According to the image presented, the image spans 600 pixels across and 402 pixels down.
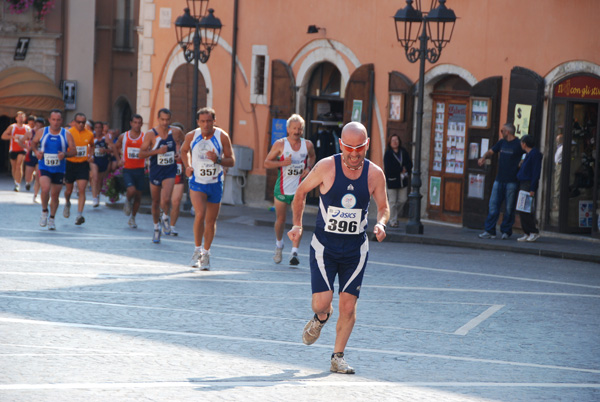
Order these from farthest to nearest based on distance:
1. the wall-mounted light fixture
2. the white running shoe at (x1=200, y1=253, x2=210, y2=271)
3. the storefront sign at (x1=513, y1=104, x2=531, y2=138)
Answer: the wall-mounted light fixture, the storefront sign at (x1=513, y1=104, x2=531, y2=138), the white running shoe at (x1=200, y1=253, x2=210, y2=271)

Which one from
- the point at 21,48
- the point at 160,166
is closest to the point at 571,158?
the point at 160,166

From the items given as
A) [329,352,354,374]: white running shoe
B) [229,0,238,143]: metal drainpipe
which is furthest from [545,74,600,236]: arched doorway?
[329,352,354,374]: white running shoe

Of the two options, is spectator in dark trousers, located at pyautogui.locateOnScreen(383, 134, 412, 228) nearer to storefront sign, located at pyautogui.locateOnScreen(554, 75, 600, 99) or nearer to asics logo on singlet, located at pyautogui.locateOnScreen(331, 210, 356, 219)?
storefront sign, located at pyautogui.locateOnScreen(554, 75, 600, 99)

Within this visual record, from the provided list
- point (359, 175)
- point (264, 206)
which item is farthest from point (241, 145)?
point (359, 175)

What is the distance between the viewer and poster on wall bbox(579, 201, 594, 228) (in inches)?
768

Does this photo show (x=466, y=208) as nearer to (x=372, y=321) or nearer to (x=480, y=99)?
(x=480, y=99)

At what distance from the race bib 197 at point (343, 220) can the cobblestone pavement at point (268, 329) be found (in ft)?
3.26

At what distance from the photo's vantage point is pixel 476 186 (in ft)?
67.8

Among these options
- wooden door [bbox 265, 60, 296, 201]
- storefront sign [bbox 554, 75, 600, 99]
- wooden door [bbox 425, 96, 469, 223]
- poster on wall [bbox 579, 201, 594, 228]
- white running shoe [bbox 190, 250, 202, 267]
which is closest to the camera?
white running shoe [bbox 190, 250, 202, 267]

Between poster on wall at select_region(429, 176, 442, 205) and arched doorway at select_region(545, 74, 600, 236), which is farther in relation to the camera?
poster on wall at select_region(429, 176, 442, 205)

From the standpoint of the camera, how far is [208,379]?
7.27 meters

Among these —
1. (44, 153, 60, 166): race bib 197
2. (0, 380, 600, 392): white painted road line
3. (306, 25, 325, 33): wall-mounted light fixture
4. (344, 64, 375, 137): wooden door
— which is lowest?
(0, 380, 600, 392): white painted road line

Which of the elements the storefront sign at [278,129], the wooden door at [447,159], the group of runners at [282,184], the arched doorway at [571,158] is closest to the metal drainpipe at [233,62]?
the storefront sign at [278,129]

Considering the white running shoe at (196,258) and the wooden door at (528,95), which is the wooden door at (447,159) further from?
the white running shoe at (196,258)
